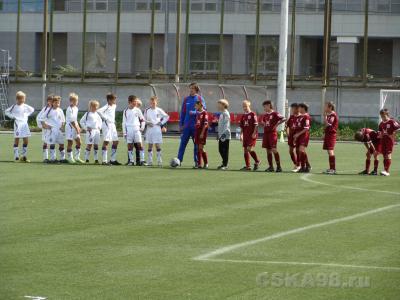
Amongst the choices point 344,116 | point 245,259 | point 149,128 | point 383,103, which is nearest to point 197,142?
point 149,128

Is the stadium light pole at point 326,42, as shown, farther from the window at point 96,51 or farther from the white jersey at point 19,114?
the white jersey at point 19,114

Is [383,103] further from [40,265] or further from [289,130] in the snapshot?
[40,265]

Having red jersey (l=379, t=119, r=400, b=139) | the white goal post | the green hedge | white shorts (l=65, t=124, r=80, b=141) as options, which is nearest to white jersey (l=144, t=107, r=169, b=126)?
white shorts (l=65, t=124, r=80, b=141)

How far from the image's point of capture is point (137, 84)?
63781 mm

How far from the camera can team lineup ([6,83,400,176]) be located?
85.1 feet

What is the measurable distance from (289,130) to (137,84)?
125ft

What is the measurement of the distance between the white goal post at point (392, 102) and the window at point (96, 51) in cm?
2676

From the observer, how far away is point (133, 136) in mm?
27688

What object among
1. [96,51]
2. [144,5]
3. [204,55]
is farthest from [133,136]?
[96,51]

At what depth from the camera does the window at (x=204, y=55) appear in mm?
73875

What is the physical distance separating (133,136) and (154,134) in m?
0.68

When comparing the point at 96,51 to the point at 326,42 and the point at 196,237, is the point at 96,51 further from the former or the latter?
the point at 196,237

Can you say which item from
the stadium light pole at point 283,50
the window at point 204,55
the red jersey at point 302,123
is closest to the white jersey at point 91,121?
the red jersey at point 302,123

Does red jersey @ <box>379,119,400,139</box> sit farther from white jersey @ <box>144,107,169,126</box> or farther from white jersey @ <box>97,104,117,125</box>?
white jersey @ <box>97,104,117,125</box>
